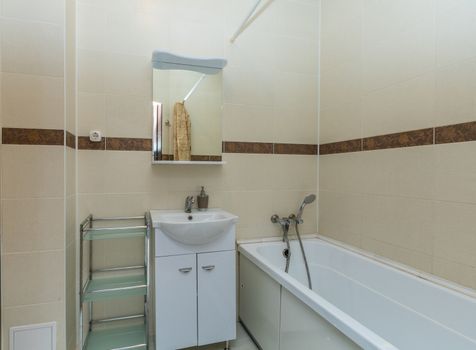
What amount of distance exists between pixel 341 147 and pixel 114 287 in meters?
1.81

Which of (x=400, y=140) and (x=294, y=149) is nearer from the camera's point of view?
(x=400, y=140)

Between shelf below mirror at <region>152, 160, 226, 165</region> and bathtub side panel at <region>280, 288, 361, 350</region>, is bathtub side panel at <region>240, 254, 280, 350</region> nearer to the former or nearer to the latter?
bathtub side panel at <region>280, 288, 361, 350</region>

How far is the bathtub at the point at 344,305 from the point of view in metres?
1.17

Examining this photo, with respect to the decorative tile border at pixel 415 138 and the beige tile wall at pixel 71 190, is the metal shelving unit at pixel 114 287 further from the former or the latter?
the decorative tile border at pixel 415 138

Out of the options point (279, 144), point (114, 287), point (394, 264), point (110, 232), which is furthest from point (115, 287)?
point (394, 264)

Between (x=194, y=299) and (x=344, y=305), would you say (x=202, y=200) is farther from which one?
(x=344, y=305)

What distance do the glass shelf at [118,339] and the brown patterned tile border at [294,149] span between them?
5.25ft

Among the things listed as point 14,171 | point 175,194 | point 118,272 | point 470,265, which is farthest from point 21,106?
point 470,265

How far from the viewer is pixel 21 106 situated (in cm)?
141

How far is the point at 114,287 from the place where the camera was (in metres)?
1.67

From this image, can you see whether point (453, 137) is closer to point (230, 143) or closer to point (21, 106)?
point (230, 143)

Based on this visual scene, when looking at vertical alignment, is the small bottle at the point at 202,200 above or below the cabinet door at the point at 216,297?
above

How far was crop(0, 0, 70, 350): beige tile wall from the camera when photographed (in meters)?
1.39

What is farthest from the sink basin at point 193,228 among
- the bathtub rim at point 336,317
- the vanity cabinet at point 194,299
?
the bathtub rim at point 336,317
